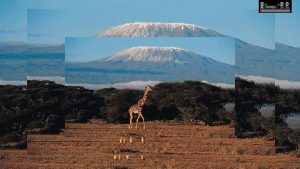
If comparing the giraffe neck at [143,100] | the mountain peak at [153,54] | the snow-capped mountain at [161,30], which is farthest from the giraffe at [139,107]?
Result: the snow-capped mountain at [161,30]

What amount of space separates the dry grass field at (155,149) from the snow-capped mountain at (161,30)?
4.13 feet

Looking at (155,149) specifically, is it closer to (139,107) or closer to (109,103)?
(139,107)

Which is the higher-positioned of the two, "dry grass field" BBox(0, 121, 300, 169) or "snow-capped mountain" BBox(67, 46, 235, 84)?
"snow-capped mountain" BBox(67, 46, 235, 84)

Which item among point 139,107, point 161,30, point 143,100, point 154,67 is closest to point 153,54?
point 154,67

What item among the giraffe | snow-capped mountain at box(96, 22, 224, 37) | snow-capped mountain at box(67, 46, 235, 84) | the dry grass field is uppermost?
snow-capped mountain at box(96, 22, 224, 37)

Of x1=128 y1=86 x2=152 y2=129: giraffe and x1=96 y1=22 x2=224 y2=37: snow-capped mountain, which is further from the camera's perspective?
x1=128 y1=86 x2=152 y2=129: giraffe

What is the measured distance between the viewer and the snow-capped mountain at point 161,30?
1279 cm

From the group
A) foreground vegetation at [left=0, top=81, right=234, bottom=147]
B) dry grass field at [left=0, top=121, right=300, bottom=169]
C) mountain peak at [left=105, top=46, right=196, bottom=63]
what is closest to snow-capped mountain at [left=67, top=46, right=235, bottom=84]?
mountain peak at [left=105, top=46, right=196, bottom=63]

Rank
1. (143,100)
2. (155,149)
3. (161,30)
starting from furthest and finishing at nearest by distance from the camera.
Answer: (155,149) → (143,100) → (161,30)

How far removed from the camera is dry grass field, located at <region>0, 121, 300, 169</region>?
12977mm

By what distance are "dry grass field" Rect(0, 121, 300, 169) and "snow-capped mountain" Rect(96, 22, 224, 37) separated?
4.13 feet

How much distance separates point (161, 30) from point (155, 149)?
166cm

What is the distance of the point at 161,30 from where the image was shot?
1285 cm

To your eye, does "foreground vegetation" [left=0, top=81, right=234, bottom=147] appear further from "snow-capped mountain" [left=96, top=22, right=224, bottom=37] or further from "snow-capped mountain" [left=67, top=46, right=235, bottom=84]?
"snow-capped mountain" [left=96, top=22, right=224, bottom=37]
